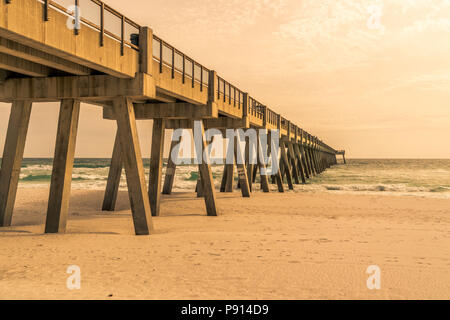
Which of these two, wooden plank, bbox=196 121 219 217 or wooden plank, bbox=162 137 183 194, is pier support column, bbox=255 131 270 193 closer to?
wooden plank, bbox=162 137 183 194

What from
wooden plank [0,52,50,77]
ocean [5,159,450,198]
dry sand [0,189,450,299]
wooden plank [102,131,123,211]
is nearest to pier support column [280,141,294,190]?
ocean [5,159,450,198]

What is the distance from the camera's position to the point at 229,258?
721 cm

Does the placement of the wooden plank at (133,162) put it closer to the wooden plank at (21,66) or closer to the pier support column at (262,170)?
the wooden plank at (21,66)

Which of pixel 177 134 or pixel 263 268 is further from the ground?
pixel 177 134

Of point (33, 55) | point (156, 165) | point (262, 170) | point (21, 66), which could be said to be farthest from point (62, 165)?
point (262, 170)

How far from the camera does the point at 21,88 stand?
9.78 meters

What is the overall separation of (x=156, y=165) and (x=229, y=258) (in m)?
6.92

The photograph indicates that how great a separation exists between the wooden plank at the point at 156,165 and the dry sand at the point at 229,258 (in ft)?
2.64

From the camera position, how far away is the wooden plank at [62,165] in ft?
31.4

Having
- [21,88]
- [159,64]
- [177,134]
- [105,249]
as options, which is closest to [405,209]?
[177,134]

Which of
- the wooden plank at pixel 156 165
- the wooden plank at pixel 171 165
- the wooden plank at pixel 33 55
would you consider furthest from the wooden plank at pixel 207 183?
the wooden plank at pixel 33 55

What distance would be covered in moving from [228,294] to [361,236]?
18.8ft

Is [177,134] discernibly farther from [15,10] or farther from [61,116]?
[15,10]

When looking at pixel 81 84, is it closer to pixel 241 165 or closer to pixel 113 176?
pixel 113 176
